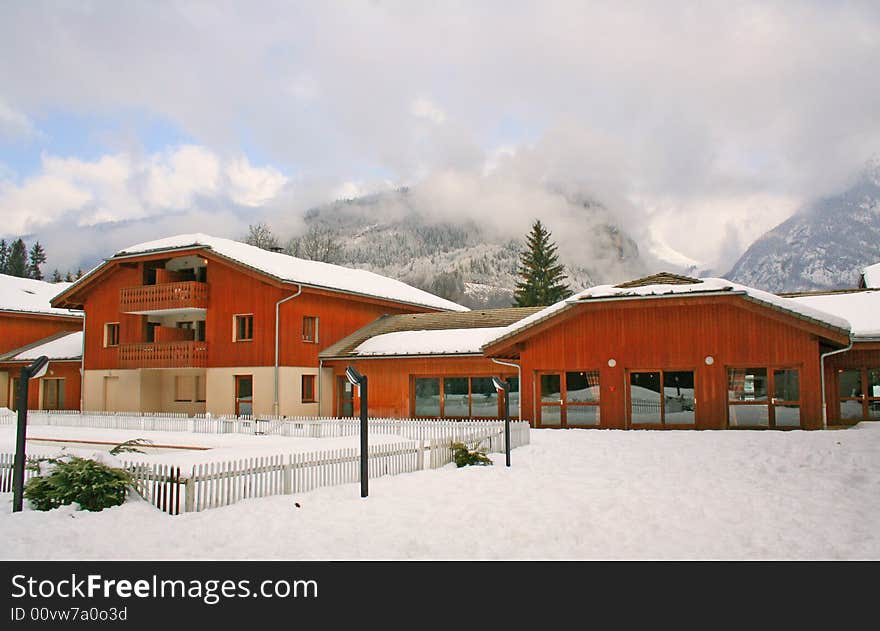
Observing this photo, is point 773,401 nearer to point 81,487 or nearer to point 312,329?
point 312,329

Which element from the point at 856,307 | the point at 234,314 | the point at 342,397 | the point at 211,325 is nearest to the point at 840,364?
the point at 856,307

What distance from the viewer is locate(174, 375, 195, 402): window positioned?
119 feet

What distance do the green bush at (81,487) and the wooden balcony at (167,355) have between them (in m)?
21.2

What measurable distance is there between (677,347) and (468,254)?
466 ft

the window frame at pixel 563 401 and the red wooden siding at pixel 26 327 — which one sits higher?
the red wooden siding at pixel 26 327

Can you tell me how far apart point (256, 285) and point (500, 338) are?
12.4 m

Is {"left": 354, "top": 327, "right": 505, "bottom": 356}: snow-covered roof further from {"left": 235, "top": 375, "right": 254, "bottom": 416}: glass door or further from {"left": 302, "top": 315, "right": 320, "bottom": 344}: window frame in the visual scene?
{"left": 235, "top": 375, "right": 254, "bottom": 416}: glass door

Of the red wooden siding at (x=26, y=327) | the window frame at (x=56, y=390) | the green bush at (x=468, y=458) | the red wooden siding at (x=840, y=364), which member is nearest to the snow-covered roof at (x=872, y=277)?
the red wooden siding at (x=840, y=364)

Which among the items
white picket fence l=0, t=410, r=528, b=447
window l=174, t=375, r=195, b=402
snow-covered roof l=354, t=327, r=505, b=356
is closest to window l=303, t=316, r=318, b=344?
snow-covered roof l=354, t=327, r=505, b=356

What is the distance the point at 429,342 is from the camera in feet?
105

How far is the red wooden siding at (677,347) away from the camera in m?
23.5

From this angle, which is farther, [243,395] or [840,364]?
[243,395]

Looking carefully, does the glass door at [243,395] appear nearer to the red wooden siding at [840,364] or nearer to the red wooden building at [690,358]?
the red wooden building at [690,358]

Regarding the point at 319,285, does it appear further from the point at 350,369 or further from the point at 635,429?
the point at 350,369
